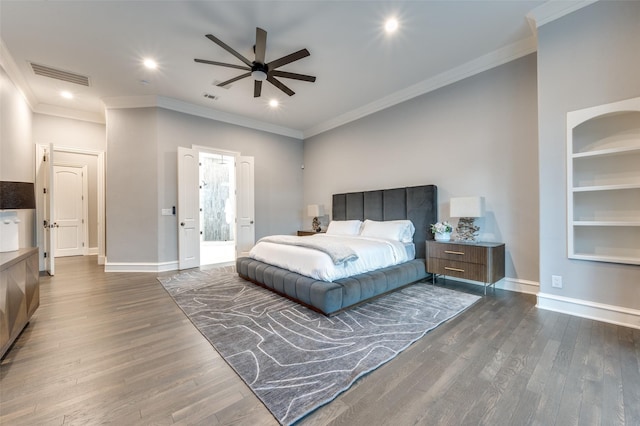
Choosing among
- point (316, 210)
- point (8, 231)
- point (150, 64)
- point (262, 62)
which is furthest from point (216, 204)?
point (262, 62)

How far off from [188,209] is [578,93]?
6033 mm

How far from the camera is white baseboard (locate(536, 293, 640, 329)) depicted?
2.45m

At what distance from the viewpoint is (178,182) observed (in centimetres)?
510

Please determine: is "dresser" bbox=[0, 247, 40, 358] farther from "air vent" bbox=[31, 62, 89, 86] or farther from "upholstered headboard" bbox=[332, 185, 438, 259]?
"upholstered headboard" bbox=[332, 185, 438, 259]

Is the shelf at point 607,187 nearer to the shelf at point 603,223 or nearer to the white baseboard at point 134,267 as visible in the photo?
the shelf at point 603,223

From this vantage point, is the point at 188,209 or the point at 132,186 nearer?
the point at 132,186

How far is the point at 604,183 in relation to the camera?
2766 mm

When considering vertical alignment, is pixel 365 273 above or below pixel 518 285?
above

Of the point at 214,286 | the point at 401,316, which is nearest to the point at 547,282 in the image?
the point at 401,316

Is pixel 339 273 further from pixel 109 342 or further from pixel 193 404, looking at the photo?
pixel 109 342

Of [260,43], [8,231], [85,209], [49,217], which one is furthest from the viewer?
[85,209]

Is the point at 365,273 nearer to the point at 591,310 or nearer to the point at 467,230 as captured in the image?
the point at 467,230

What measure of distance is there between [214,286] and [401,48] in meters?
4.31

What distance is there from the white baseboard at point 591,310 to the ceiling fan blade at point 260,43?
4.19 metres
